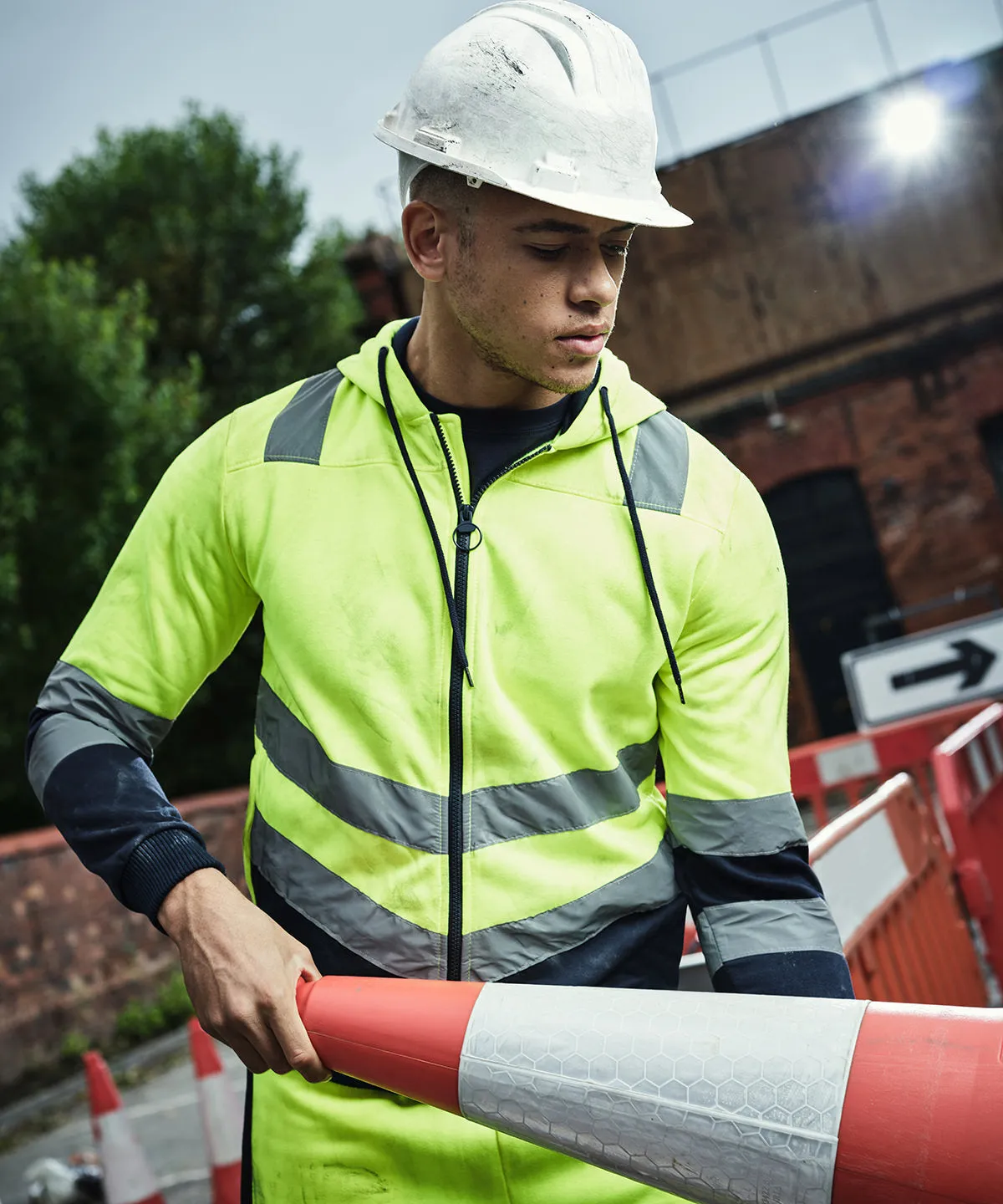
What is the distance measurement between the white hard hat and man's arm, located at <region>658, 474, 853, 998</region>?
0.51m

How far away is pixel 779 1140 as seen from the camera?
1.07m

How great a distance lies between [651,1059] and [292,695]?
89 cm

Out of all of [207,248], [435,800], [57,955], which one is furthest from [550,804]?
[207,248]

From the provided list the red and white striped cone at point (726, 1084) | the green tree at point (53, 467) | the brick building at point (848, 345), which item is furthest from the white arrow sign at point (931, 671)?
the brick building at point (848, 345)

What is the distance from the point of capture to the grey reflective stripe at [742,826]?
1870mm

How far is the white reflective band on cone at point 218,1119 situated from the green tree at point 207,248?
61.5ft

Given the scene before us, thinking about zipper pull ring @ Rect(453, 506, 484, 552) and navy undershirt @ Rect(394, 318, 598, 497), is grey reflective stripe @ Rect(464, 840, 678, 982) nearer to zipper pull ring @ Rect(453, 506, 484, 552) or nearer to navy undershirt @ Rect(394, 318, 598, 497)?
zipper pull ring @ Rect(453, 506, 484, 552)

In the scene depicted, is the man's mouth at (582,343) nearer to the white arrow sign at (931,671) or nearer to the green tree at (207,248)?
the white arrow sign at (931,671)

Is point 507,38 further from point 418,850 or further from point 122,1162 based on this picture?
point 122,1162

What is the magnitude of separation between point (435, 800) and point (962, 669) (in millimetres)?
5935

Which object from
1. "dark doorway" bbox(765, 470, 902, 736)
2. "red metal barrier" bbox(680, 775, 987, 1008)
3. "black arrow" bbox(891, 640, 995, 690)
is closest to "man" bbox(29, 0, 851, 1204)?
"red metal barrier" bbox(680, 775, 987, 1008)

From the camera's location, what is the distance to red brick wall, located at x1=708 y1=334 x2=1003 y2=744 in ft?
60.7

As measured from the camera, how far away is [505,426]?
6.57ft

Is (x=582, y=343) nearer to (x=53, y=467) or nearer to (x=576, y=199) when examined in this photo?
(x=576, y=199)
